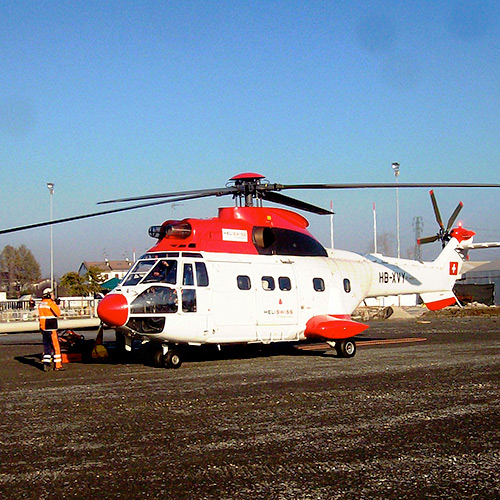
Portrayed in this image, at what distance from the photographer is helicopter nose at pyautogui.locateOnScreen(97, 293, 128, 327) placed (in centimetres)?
1332

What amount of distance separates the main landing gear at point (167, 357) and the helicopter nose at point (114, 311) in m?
1.32

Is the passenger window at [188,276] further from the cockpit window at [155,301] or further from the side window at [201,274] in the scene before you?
the cockpit window at [155,301]

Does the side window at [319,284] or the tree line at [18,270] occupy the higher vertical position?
the tree line at [18,270]

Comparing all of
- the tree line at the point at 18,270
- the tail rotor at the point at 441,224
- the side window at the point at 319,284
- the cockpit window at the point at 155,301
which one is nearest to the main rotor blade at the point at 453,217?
the tail rotor at the point at 441,224

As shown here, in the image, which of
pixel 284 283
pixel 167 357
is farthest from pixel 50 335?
pixel 284 283

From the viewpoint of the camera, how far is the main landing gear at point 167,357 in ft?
46.0

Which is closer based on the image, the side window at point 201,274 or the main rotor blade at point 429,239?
the side window at point 201,274

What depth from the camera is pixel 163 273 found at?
14156 mm

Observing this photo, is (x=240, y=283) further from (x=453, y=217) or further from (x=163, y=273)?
(x=453, y=217)

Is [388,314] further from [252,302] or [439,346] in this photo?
[252,302]

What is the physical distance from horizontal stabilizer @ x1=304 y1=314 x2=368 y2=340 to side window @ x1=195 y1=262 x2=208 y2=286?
3405mm

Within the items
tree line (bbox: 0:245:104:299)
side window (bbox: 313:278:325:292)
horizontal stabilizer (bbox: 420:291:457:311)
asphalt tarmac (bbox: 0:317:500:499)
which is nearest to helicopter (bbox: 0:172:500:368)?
side window (bbox: 313:278:325:292)

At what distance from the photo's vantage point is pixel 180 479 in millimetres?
5664

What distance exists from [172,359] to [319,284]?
16.0 ft
